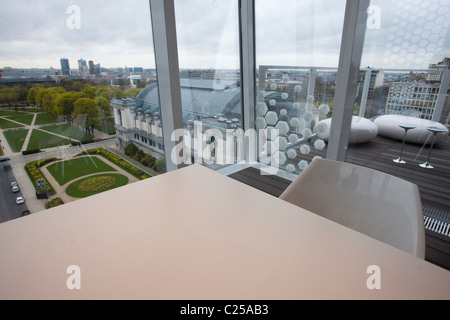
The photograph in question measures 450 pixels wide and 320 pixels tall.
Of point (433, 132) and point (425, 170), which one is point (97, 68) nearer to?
point (433, 132)

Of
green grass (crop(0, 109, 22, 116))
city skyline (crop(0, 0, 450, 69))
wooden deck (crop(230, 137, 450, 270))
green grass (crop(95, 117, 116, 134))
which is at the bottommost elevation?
wooden deck (crop(230, 137, 450, 270))

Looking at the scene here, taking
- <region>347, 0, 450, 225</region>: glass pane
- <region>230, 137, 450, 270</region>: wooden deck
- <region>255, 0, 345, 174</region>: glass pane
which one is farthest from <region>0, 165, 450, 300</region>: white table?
<region>255, 0, 345, 174</region>: glass pane

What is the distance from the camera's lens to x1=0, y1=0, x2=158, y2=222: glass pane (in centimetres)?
164

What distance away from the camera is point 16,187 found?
1746 mm

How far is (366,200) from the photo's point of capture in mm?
1148

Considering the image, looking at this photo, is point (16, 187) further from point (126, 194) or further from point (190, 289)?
point (190, 289)

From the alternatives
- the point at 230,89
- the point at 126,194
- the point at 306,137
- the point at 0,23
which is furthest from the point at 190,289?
the point at 230,89

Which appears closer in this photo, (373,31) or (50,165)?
(50,165)

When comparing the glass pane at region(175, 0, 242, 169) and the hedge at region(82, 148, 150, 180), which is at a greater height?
the glass pane at region(175, 0, 242, 169)

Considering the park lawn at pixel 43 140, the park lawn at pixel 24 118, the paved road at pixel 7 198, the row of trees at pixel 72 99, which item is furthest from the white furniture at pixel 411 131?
the paved road at pixel 7 198

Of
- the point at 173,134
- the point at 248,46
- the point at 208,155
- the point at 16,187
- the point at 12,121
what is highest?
the point at 248,46

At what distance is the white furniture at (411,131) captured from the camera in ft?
6.79

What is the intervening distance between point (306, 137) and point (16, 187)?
8.46ft

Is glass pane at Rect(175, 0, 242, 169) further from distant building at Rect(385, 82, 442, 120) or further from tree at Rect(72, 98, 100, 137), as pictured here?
distant building at Rect(385, 82, 442, 120)
